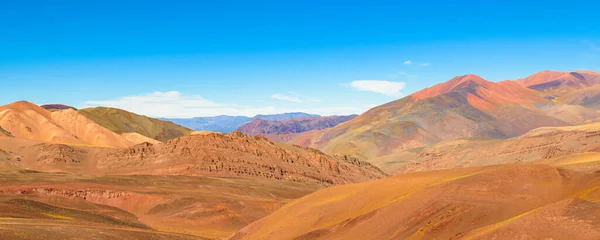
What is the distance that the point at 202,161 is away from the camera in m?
132

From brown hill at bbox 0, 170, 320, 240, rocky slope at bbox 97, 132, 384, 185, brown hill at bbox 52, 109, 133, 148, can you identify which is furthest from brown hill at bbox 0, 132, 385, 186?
brown hill at bbox 52, 109, 133, 148

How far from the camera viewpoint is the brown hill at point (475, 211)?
24984 mm

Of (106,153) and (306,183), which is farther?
(106,153)

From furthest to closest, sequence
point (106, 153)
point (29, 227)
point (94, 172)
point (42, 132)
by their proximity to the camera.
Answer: point (42, 132) → point (106, 153) → point (94, 172) → point (29, 227)

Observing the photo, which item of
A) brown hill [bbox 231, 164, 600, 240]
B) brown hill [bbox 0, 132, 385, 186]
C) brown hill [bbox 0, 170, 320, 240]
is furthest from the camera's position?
brown hill [bbox 0, 132, 385, 186]

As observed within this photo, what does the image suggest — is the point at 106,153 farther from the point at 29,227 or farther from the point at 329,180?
the point at 29,227

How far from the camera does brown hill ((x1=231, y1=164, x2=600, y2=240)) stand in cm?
2498

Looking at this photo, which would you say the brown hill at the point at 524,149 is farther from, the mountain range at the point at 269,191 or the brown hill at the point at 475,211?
the brown hill at the point at 475,211

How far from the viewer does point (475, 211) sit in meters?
31.0

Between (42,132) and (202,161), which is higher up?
(42,132)

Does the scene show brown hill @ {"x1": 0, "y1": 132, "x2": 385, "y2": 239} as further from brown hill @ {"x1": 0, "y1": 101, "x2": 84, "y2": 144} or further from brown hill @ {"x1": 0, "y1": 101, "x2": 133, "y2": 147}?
brown hill @ {"x1": 0, "y1": 101, "x2": 133, "y2": 147}

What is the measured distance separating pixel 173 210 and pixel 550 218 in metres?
66.5

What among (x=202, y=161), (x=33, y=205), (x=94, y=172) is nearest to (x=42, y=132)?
(x=94, y=172)

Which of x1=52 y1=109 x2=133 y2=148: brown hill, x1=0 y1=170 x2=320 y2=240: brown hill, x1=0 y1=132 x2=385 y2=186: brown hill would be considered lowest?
x1=0 y1=170 x2=320 y2=240: brown hill
